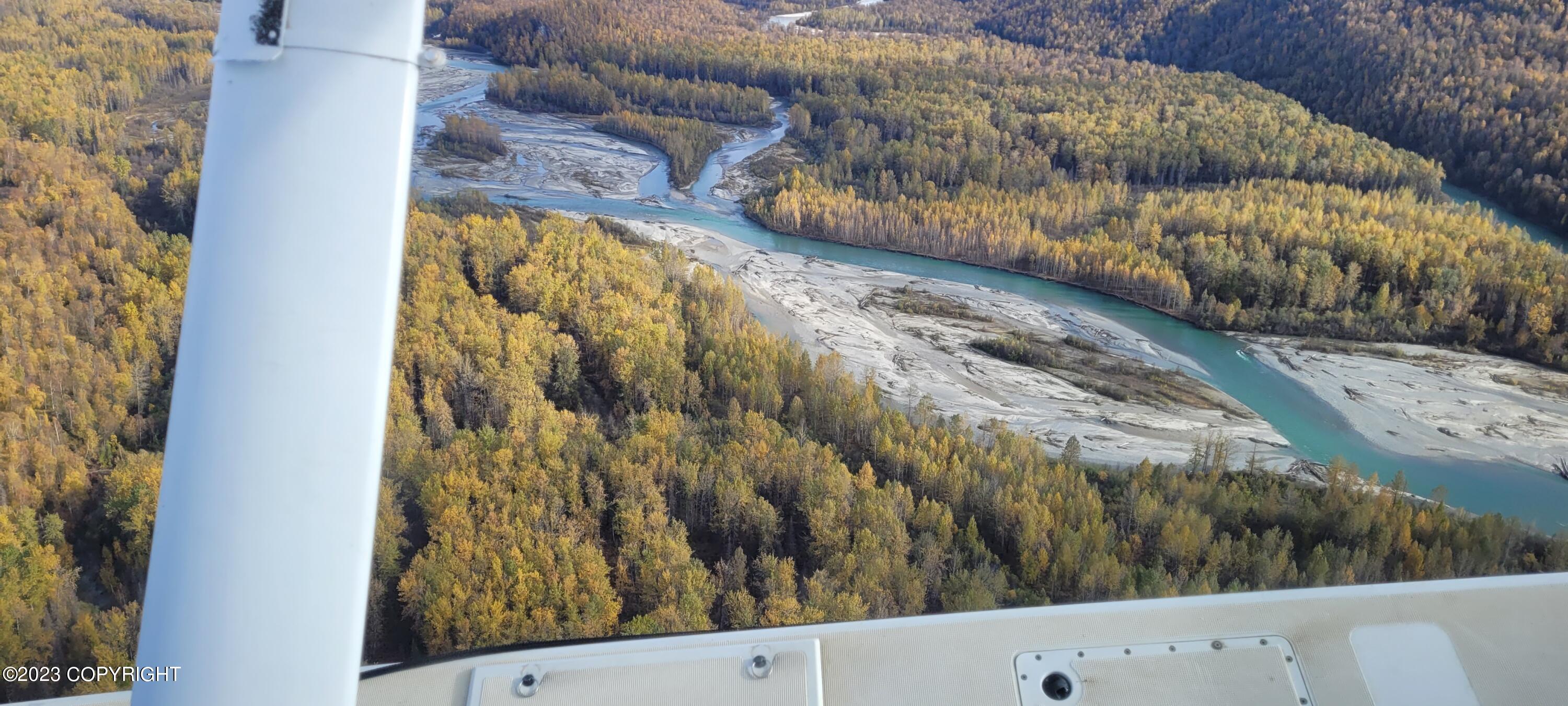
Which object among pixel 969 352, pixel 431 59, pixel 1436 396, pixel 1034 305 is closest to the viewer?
pixel 431 59

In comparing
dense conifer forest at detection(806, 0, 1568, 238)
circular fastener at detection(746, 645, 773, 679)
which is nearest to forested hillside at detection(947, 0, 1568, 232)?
dense conifer forest at detection(806, 0, 1568, 238)

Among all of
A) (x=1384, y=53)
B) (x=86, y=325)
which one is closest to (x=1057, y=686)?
(x=86, y=325)

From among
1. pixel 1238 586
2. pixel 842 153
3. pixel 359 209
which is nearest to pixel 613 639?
pixel 359 209

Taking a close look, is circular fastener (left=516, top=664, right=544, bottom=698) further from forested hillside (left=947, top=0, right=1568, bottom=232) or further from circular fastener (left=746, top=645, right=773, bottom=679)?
forested hillside (left=947, top=0, right=1568, bottom=232)

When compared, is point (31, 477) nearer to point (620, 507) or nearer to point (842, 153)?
point (620, 507)

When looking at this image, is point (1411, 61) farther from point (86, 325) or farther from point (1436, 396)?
point (86, 325)

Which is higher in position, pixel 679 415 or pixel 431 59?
pixel 431 59
